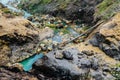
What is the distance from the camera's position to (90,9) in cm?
5959

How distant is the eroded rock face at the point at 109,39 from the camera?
36000 millimetres

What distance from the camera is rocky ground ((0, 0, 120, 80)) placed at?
1280 inches

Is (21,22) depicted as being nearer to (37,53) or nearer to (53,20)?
(37,53)

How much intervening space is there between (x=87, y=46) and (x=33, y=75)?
902 centimetres

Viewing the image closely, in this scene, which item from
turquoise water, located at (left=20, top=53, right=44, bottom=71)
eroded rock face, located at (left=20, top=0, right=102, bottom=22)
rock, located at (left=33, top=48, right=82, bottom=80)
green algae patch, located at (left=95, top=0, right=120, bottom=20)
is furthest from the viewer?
eroded rock face, located at (left=20, top=0, right=102, bottom=22)

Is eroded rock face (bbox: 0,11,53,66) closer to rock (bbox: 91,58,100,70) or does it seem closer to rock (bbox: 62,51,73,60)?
rock (bbox: 62,51,73,60)

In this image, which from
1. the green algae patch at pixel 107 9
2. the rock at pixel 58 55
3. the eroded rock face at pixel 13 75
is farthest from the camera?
the green algae patch at pixel 107 9

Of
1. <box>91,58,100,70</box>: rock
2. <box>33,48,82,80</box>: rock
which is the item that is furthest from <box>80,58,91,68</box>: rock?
<box>33,48,82,80</box>: rock

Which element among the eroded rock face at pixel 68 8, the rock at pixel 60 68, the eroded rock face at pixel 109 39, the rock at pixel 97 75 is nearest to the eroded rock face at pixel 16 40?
the rock at pixel 60 68

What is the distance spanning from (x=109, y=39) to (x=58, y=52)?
6.55 m

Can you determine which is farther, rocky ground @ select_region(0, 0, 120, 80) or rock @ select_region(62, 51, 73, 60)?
rock @ select_region(62, 51, 73, 60)

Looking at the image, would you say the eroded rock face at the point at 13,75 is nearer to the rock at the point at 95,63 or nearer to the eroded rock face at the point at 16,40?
the rock at the point at 95,63

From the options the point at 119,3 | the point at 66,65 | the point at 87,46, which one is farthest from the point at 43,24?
the point at 66,65

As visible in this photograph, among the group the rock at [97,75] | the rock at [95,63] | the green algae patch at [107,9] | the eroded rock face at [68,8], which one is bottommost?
the rock at [97,75]
